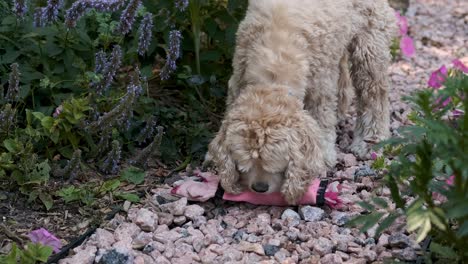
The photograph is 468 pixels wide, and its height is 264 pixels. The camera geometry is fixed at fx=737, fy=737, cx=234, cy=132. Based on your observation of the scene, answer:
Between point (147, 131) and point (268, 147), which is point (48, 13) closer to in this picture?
point (147, 131)

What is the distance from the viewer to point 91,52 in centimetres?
447

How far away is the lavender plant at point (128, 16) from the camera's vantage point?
4190 mm

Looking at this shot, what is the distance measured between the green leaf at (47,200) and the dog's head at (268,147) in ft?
2.94

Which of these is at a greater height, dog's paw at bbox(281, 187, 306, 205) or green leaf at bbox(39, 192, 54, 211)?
dog's paw at bbox(281, 187, 306, 205)

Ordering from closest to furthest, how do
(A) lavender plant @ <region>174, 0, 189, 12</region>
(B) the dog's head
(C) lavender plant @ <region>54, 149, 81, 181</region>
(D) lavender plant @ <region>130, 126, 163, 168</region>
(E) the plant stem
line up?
1. (B) the dog's head
2. (C) lavender plant @ <region>54, 149, 81, 181</region>
3. (D) lavender plant @ <region>130, 126, 163, 168</region>
4. (A) lavender plant @ <region>174, 0, 189, 12</region>
5. (E) the plant stem

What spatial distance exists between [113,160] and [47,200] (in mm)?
483

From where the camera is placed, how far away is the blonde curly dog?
3.83 meters

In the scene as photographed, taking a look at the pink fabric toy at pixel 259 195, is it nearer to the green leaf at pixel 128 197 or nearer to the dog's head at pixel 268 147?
the dog's head at pixel 268 147

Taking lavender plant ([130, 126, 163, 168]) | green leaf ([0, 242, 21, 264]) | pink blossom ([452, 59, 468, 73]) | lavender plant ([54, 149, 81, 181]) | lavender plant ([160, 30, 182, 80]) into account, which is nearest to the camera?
green leaf ([0, 242, 21, 264])

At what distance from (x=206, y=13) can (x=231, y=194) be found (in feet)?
5.07

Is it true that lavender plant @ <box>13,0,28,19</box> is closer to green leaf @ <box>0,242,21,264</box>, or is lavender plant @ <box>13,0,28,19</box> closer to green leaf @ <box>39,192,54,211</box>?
green leaf @ <box>39,192,54,211</box>

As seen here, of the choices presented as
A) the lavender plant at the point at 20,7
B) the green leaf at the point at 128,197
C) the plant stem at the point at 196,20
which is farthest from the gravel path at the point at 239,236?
the lavender plant at the point at 20,7

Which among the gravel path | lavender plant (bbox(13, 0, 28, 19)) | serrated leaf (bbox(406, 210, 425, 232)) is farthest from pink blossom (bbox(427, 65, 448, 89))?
lavender plant (bbox(13, 0, 28, 19))

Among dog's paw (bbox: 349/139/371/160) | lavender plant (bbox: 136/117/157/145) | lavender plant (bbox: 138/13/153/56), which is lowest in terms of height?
dog's paw (bbox: 349/139/371/160)
